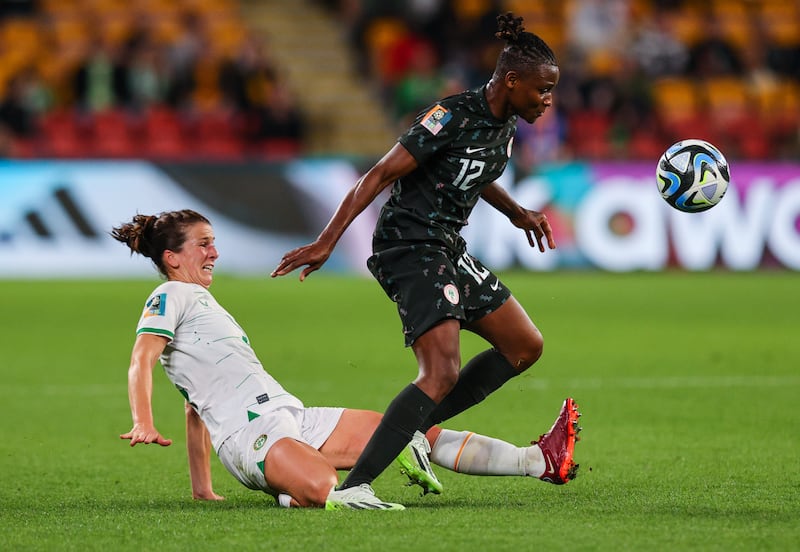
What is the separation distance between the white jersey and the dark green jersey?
2.35 ft

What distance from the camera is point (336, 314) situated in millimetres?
13891

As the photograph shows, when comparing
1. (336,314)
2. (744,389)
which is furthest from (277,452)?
(336,314)

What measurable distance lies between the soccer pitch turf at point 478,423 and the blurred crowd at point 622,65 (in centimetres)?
451

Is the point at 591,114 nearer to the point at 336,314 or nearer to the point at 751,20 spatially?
the point at 751,20

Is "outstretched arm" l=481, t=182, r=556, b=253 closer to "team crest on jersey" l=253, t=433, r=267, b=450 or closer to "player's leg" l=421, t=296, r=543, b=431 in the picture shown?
"player's leg" l=421, t=296, r=543, b=431

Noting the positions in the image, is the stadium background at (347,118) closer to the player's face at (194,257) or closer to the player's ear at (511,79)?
the player's face at (194,257)

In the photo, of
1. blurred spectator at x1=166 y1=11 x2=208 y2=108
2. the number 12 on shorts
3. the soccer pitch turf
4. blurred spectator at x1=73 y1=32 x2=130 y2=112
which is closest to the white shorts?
the soccer pitch turf

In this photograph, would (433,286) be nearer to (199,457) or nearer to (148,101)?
(199,457)

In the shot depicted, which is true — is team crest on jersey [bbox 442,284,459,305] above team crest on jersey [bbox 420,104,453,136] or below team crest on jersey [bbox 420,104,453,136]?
below

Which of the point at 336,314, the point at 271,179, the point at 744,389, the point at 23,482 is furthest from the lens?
the point at 271,179

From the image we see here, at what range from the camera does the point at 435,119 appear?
5.40 meters

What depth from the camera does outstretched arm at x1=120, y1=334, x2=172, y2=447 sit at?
475 cm

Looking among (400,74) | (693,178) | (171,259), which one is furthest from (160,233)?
(400,74)

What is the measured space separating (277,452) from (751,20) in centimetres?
2054
